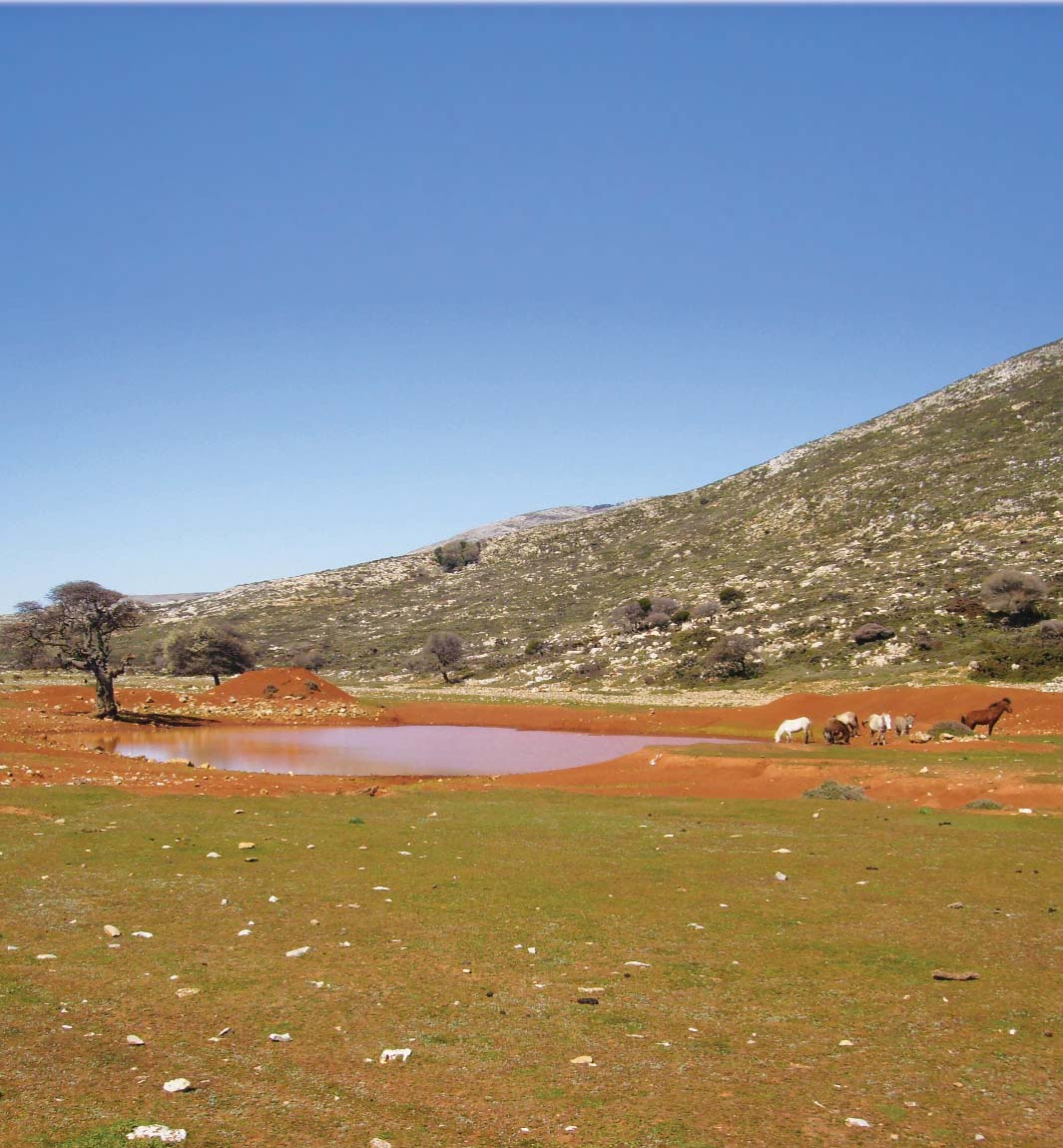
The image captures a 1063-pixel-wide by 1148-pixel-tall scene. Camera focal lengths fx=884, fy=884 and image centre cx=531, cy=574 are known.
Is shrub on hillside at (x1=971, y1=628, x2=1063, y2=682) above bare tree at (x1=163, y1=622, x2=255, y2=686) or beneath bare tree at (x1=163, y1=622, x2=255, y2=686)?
beneath

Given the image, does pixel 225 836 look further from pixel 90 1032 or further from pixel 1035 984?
pixel 1035 984

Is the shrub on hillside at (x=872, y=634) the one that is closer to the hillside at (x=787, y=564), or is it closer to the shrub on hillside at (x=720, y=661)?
the hillside at (x=787, y=564)

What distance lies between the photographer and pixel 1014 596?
64562mm

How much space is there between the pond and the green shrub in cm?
1379

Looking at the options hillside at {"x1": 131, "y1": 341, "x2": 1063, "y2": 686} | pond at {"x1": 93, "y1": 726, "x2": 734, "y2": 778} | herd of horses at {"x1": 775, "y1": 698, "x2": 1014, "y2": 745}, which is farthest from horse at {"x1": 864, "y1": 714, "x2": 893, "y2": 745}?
hillside at {"x1": 131, "y1": 341, "x2": 1063, "y2": 686}

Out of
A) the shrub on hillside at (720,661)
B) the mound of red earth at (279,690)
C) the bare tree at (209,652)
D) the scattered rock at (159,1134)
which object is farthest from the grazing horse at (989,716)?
the bare tree at (209,652)

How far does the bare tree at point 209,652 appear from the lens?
93500 mm

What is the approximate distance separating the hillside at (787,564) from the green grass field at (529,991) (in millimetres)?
54040

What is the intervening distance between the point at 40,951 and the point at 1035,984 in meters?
11.5

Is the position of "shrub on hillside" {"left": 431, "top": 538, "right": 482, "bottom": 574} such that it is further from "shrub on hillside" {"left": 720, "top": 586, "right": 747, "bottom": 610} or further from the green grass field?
the green grass field

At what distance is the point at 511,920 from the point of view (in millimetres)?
12578

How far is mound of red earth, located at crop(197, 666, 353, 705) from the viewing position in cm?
6372

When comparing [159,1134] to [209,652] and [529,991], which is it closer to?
[529,991]

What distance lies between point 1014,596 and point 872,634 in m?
10.3
